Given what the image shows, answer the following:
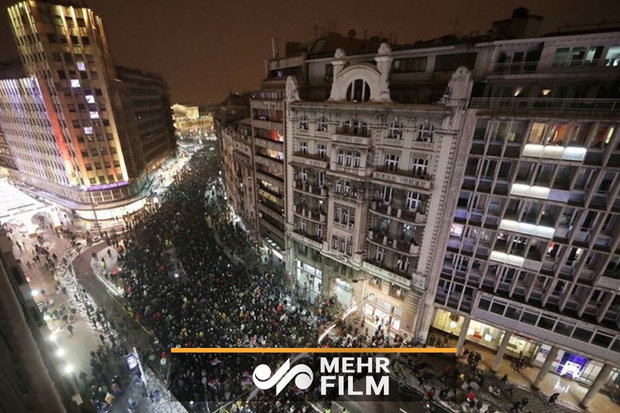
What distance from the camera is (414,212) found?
27219 millimetres

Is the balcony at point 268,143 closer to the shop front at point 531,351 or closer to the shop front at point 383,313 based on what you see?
the shop front at point 383,313

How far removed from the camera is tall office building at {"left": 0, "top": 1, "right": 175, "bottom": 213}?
50.0 metres

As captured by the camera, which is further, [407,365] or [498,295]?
[407,365]

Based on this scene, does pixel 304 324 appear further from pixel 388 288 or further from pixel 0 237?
pixel 0 237

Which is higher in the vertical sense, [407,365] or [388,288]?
[388,288]

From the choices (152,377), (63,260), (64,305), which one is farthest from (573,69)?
(63,260)

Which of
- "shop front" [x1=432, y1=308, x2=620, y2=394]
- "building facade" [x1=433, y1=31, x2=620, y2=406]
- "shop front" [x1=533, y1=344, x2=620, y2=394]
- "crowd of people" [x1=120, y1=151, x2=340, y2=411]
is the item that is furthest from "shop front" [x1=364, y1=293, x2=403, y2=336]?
"shop front" [x1=533, y1=344, x2=620, y2=394]

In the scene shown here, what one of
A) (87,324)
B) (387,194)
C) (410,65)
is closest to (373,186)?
(387,194)

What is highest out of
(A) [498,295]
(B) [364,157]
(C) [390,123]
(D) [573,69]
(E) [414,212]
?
(D) [573,69]

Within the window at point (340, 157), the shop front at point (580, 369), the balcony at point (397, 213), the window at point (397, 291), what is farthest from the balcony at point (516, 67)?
the shop front at point (580, 369)

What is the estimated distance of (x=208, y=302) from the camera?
3303 centimetres

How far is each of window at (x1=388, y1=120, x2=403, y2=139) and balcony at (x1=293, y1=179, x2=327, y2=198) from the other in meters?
9.59

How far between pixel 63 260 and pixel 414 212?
52.1 metres

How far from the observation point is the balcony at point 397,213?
1049 inches
